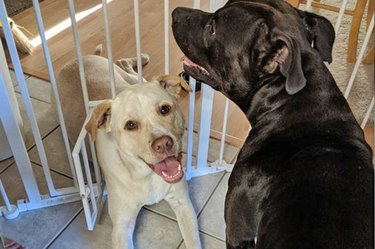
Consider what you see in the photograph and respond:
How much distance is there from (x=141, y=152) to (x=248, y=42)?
1.64ft

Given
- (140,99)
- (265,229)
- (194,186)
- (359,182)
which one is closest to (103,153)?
(140,99)

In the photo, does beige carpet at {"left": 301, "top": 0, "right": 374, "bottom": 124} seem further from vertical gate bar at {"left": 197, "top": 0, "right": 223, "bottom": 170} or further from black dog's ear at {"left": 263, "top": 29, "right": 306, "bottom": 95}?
black dog's ear at {"left": 263, "top": 29, "right": 306, "bottom": 95}

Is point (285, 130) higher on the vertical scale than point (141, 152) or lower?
higher

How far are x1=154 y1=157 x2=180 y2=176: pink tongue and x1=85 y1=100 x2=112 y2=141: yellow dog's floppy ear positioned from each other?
236 millimetres

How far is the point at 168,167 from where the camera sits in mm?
1499

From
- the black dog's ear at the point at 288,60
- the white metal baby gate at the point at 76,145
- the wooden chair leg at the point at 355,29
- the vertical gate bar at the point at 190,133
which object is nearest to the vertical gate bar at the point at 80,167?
the white metal baby gate at the point at 76,145

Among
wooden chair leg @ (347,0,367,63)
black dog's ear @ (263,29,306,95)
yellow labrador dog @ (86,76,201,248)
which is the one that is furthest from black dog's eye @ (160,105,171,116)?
wooden chair leg @ (347,0,367,63)

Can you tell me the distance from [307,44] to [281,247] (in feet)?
1.74

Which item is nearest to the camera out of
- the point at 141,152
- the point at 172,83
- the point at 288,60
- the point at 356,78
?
the point at 288,60

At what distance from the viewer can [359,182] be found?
1074mm

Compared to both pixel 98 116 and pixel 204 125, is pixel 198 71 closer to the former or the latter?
pixel 98 116

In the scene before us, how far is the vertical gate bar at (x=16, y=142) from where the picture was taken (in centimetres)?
162

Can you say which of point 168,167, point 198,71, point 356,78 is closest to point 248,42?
point 198,71

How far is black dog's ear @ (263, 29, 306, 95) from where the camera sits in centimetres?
108
